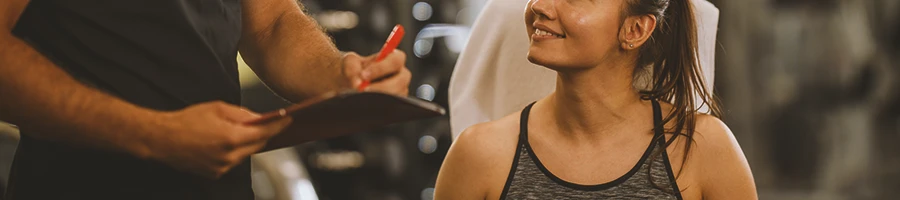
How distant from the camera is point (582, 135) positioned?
1.72 meters

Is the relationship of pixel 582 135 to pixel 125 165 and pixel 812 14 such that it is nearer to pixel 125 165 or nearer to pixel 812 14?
pixel 125 165

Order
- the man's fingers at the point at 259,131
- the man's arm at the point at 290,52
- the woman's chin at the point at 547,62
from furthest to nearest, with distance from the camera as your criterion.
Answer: the woman's chin at the point at 547,62 < the man's arm at the point at 290,52 < the man's fingers at the point at 259,131

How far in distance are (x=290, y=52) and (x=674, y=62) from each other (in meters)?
0.71

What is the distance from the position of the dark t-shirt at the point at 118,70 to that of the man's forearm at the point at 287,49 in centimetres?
15

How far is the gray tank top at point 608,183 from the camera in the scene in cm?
166

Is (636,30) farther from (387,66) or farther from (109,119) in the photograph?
(109,119)

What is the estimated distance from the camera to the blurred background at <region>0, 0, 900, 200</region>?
4.55 metres

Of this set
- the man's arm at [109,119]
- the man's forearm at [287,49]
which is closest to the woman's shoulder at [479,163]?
the man's forearm at [287,49]

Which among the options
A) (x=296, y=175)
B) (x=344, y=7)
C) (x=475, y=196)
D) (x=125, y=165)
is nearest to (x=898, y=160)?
(x=344, y=7)

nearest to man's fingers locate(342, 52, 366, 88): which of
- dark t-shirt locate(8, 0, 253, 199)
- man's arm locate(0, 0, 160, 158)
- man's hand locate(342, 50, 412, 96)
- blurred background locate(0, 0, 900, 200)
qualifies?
man's hand locate(342, 50, 412, 96)

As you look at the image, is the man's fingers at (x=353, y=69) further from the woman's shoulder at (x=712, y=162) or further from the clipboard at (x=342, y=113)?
the woman's shoulder at (x=712, y=162)

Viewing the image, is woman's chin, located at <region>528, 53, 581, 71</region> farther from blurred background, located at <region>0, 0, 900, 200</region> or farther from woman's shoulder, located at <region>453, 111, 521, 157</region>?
blurred background, located at <region>0, 0, 900, 200</region>

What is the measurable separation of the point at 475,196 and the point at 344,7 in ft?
9.51

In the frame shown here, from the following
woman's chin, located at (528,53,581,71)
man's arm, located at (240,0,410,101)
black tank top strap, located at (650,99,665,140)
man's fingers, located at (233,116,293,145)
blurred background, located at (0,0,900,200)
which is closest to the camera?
man's fingers, located at (233,116,293,145)
